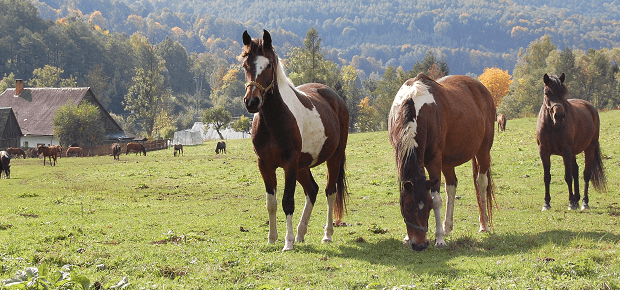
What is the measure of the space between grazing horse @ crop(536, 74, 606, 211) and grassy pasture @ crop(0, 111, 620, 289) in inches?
26.3

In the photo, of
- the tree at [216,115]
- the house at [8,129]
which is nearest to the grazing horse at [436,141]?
the house at [8,129]

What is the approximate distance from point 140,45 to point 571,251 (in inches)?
6088

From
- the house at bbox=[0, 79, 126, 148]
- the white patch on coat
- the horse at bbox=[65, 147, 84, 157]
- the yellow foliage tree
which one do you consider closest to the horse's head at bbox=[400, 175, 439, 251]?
the white patch on coat

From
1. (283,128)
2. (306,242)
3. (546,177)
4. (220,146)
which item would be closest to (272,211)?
(306,242)

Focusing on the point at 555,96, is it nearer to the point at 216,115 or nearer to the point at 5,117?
the point at 5,117

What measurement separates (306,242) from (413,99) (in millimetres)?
2961

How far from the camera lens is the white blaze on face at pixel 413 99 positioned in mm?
6566

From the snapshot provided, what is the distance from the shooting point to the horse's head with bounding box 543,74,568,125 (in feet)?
37.3

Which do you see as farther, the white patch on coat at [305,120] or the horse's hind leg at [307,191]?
the horse's hind leg at [307,191]

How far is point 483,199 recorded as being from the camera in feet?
29.2

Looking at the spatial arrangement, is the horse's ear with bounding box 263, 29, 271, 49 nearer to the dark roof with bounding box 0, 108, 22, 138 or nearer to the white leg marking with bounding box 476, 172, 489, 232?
the white leg marking with bounding box 476, 172, 489, 232

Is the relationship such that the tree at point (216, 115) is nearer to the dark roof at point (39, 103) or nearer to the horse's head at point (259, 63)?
the dark roof at point (39, 103)

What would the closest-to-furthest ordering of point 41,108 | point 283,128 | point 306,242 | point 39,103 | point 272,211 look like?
1. point 283,128
2. point 272,211
3. point 306,242
4. point 41,108
5. point 39,103

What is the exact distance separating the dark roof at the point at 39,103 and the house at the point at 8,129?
207 centimetres
